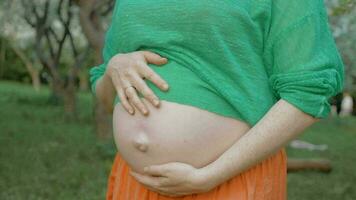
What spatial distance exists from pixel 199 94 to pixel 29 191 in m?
4.33

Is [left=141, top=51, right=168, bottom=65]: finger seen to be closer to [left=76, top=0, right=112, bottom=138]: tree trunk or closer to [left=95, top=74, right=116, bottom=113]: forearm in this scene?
[left=95, top=74, right=116, bottom=113]: forearm

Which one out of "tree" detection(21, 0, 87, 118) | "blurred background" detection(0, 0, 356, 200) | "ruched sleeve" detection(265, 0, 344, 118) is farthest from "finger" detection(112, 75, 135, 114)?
"tree" detection(21, 0, 87, 118)

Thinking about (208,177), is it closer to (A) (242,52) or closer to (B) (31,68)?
(A) (242,52)

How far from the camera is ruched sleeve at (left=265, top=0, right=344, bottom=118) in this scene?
168cm

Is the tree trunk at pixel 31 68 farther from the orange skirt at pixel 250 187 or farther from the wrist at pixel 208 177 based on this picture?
the wrist at pixel 208 177

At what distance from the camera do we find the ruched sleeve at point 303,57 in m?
1.68

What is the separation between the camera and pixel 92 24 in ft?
27.0

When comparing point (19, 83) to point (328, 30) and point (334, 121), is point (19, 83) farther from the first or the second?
point (328, 30)

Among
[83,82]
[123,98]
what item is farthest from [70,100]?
[83,82]

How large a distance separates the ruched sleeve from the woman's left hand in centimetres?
32

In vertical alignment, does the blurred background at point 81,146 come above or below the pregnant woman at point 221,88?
below

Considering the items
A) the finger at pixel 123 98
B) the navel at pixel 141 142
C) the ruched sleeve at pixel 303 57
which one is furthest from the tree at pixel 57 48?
the ruched sleeve at pixel 303 57

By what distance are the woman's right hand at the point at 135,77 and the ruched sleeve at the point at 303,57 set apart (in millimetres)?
323

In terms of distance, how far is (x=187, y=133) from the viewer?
1.79 meters
